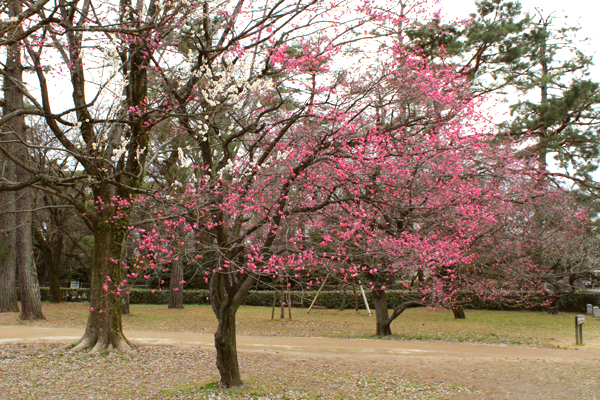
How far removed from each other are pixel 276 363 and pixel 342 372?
50.2 inches

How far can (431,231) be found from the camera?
973 cm

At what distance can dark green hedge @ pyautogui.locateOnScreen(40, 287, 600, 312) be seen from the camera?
21.2m

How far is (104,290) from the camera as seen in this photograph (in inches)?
354

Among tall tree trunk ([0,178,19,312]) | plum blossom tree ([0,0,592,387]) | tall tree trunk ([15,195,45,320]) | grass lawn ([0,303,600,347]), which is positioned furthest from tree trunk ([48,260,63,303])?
plum blossom tree ([0,0,592,387])

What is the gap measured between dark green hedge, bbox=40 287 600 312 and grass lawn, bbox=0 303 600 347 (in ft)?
3.33

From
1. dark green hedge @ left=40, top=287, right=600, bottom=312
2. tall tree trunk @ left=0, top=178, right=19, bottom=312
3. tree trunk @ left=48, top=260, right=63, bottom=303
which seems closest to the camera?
tall tree trunk @ left=0, top=178, right=19, bottom=312

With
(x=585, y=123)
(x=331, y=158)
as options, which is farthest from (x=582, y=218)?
(x=331, y=158)

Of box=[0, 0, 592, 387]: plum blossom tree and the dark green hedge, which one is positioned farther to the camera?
the dark green hedge

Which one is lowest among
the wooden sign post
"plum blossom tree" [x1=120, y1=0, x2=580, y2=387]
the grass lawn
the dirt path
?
the grass lawn

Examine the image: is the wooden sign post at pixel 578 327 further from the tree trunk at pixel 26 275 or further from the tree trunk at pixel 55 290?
the tree trunk at pixel 55 290

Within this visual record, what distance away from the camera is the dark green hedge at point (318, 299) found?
21.2m

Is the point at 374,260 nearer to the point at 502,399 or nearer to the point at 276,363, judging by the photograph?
the point at 276,363

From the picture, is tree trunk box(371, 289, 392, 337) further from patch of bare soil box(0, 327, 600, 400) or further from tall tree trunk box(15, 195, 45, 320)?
tall tree trunk box(15, 195, 45, 320)

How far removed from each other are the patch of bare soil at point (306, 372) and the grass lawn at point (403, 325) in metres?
2.20
